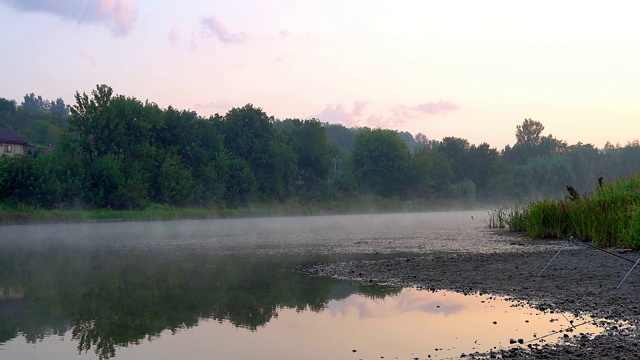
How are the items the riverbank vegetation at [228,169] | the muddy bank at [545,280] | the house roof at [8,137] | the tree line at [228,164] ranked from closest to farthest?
the muddy bank at [545,280] → the riverbank vegetation at [228,169] → the tree line at [228,164] → the house roof at [8,137]

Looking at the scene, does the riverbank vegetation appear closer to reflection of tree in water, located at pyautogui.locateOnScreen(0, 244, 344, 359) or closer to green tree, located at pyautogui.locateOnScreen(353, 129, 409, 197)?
green tree, located at pyautogui.locateOnScreen(353, 129, 409, 197)

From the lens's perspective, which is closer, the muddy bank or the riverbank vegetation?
the muddy bank

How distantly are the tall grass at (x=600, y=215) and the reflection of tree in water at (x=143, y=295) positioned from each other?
8.73 m

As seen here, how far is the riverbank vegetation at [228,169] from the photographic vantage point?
56.4m

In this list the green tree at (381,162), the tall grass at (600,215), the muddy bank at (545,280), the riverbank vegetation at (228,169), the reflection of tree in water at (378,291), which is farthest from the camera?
the green tree at (381,162)

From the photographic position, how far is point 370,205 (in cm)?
8331

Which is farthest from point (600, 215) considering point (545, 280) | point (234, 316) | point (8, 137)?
point (8, 137)

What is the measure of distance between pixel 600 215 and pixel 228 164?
62332mm

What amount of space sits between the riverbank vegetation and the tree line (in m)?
0.15

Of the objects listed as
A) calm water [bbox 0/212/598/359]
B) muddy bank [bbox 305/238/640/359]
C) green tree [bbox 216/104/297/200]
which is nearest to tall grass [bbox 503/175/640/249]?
muddy bank [bbox 305/238/640/359]

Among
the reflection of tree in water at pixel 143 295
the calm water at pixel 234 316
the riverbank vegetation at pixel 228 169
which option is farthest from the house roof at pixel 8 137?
the calm water at pixel 234 316

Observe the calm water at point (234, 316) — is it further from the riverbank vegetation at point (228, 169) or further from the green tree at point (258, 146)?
the green tree at point (258, 146)

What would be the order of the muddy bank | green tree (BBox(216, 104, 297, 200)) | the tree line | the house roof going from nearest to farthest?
the muddy bank
the tree line
green tree (BBox(216, 104, 297, 200))
the house roof

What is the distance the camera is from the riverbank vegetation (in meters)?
56.4
